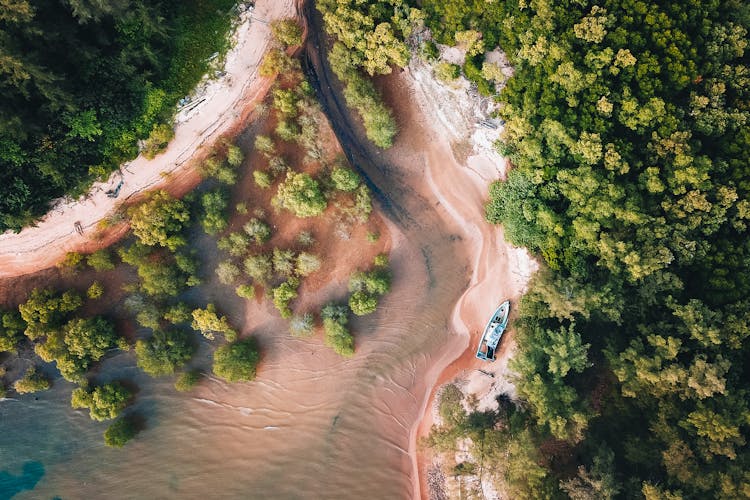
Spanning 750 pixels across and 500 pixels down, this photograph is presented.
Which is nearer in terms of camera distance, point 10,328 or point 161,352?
point 10,328

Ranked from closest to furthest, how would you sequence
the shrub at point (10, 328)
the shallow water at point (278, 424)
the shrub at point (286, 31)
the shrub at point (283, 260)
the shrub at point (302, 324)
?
the shrub at point (286, 31), the shrub at point (10, 328), the shrub at point (283, 260), the shrub at point (302, 324), the shallow water at point (278, 424)

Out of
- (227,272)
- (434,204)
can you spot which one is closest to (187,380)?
(227,272)

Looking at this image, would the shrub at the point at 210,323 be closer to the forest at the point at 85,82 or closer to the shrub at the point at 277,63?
the forest at the point at 85,82

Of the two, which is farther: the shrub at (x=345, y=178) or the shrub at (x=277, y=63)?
the shrub at (x=345, y=178)

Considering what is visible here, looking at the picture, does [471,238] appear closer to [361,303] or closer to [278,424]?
[361,303]

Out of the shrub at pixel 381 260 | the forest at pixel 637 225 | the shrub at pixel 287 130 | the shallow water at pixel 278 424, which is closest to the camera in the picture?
the forest at pixel 637 225

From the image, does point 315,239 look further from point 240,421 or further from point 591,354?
point 591,354

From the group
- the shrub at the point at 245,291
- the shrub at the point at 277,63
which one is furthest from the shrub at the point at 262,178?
the shrub at the point at 245,291
